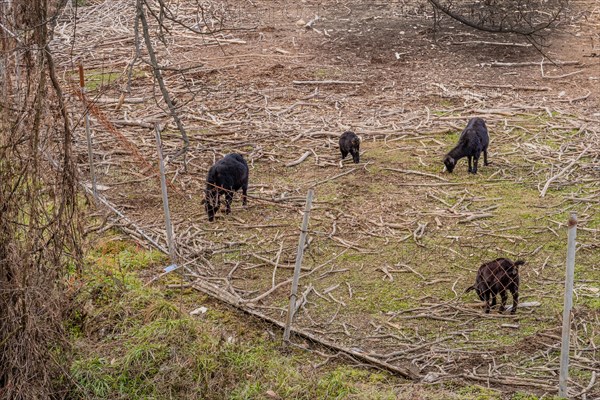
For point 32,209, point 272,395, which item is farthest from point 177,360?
point 32,209

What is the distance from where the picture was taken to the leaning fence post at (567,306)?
Answer: 6.91m

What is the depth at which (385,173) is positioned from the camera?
1291 centimetres

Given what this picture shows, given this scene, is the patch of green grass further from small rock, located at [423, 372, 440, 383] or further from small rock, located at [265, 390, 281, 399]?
small rock, located at [423, 372, 440, 383]

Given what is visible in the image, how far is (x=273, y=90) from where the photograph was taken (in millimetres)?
16438

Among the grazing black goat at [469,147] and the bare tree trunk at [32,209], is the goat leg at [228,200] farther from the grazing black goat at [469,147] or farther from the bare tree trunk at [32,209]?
the bare tree trunk at [32,209]

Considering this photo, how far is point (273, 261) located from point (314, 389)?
3.01 metres

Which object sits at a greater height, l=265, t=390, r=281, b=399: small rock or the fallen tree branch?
the fallen tree branch

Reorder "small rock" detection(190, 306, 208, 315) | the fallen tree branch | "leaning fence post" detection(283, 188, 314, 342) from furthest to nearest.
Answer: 1. the fallen tree branch
2. "small rock" detection(190, 306, 208, 315)
3. "leaning fence post" detection(283, 188, 314, 342)

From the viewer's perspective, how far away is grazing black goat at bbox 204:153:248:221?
11438 millimetres

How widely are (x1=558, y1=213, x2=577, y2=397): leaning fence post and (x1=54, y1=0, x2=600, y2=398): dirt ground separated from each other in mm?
294

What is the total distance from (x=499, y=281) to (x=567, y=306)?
1772mm

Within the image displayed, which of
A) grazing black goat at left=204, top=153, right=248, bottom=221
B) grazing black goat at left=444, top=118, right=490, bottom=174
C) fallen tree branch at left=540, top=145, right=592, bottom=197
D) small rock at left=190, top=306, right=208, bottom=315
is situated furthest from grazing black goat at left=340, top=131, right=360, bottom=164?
small rock at left=190, top=306, right=208, bottom=315

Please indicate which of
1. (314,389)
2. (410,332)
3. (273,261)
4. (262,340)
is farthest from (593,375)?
(273,261)

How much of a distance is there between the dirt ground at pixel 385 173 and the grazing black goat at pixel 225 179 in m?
0.25
